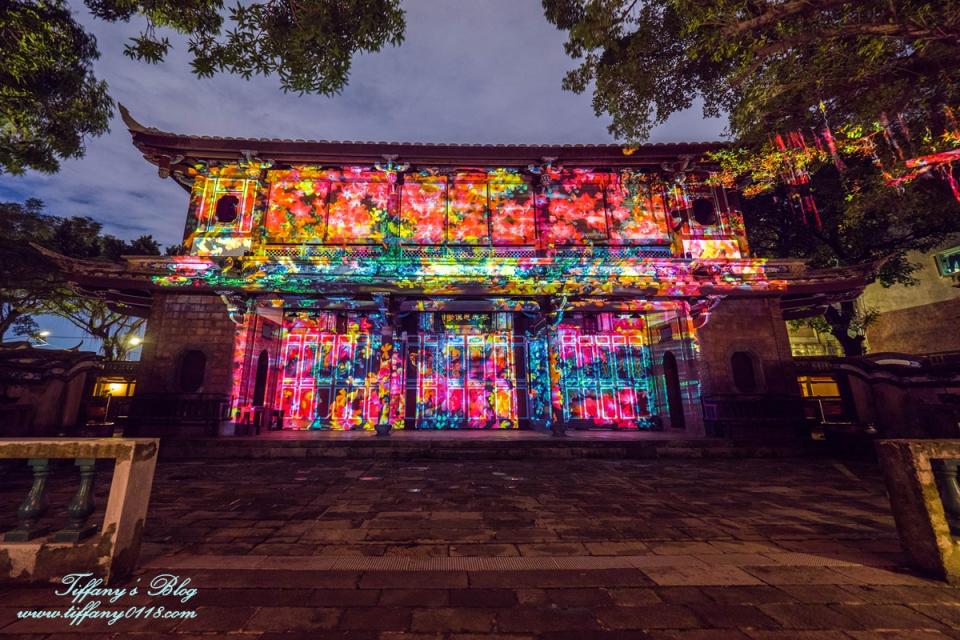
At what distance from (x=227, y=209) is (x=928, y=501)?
12919 millimetres

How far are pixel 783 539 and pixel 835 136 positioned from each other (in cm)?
796

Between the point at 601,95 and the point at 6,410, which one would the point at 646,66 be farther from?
the point at 6,410

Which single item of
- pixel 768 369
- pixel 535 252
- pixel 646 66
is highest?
pixel 646 66

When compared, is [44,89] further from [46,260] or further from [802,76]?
[802,76]

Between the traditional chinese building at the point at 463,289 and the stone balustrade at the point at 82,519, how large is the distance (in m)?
6.03

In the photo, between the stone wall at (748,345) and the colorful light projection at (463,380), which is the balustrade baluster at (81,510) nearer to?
the colorful light projection at (463,380)

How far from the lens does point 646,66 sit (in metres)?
6.54

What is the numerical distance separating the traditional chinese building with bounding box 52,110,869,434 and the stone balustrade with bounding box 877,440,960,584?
20.5 feet

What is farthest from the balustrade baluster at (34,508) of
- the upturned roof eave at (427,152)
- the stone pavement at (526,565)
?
the upturned roof eave at (427,152)

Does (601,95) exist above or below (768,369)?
above

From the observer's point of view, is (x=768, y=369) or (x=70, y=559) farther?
(x=768, y=369)

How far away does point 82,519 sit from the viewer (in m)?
2.50

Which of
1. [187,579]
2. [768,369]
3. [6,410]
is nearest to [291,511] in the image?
[187,579]

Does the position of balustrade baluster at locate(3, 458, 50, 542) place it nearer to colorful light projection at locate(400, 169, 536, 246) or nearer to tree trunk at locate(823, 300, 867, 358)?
colorful light projection at locate(400, 169, 536, 246)
